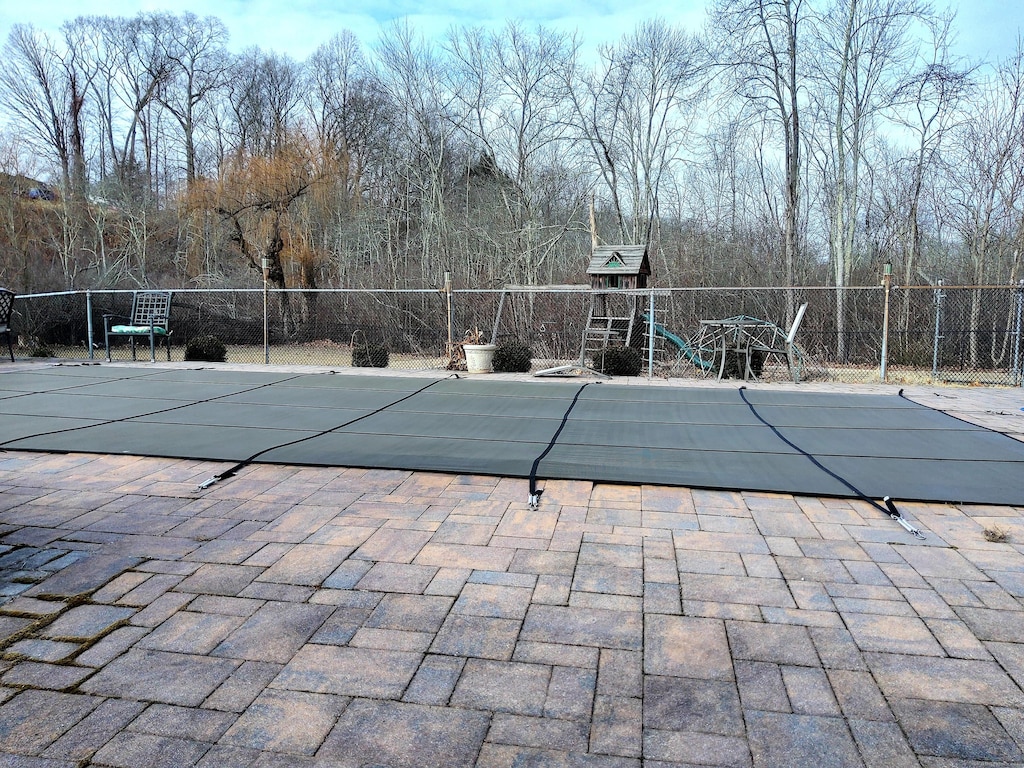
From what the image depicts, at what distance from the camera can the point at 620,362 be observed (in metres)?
8.80

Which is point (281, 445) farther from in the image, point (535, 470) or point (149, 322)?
point (149, 322)

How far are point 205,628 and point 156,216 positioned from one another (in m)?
20.9

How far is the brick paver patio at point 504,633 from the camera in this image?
4.74 ft

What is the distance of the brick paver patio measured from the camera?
145 centimetres

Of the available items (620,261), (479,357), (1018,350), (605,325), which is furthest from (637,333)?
(1018,350)

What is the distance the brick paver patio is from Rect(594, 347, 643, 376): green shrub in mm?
5668

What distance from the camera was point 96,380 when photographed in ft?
22.7

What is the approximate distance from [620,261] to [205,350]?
6586 millimetres

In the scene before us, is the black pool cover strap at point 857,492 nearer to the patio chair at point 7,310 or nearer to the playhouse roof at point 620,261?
the playhouse roof at point 620,261

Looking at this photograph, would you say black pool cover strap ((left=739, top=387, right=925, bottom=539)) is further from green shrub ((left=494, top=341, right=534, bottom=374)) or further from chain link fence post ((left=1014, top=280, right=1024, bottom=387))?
chain link fence post ((left=1014, top=280, right=1024, bottom=387))

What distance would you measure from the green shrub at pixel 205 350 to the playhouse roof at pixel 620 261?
590cm

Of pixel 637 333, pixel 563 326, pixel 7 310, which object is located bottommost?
pixel 637 333

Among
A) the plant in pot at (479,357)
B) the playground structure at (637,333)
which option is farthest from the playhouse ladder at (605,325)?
the plant in pot at (479,357)

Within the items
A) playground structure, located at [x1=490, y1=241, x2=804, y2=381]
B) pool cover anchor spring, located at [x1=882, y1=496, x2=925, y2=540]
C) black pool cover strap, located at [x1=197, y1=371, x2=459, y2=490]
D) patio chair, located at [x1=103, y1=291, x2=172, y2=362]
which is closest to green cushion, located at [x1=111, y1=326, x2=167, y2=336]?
patio chair, located at [x1=103, y1=291, x2=172, y2=362]
